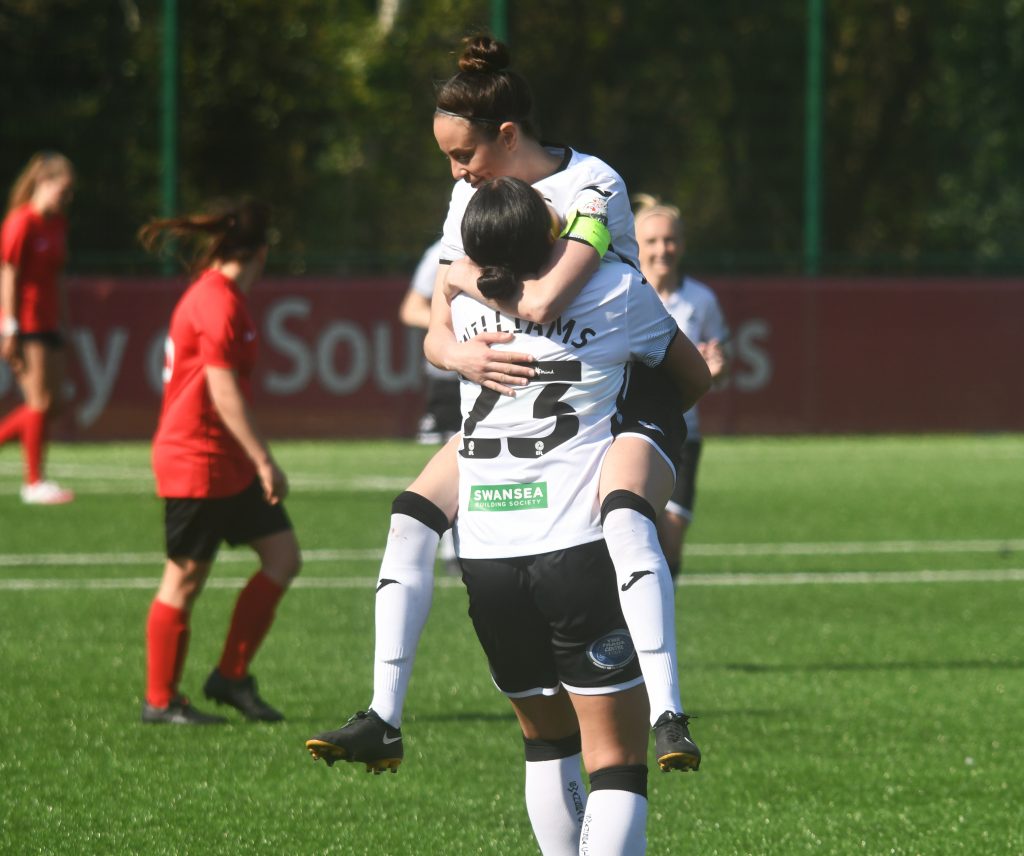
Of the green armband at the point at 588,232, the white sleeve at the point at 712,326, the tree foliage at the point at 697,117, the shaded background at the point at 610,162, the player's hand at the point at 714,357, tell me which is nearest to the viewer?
the green armband at the point at 588,232

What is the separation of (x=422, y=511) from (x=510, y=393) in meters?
0.46

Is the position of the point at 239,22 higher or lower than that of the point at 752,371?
higher

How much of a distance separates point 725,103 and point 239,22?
1102 cm

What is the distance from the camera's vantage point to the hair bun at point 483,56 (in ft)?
14.4

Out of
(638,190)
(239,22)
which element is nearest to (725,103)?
(638,190)

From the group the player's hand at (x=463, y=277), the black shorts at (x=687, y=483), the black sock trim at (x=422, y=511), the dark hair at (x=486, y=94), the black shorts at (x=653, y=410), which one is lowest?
the black shorts at (x=687, y=483)

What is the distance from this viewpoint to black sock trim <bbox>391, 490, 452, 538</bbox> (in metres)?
4.45

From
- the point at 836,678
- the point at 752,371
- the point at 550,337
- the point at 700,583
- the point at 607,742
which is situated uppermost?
the point at 550,337

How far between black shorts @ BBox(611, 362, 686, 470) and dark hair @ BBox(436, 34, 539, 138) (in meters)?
0.62

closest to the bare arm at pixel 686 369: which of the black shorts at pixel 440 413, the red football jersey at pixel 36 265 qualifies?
the black shorts at pixel 440 413

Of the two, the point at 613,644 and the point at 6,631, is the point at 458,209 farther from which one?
the point at 6,631

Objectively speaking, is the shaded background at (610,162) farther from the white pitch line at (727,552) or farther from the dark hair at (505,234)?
the dark hair at (505,234)

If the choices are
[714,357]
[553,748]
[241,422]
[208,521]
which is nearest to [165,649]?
[208,521]

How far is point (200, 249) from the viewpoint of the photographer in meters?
7.45
